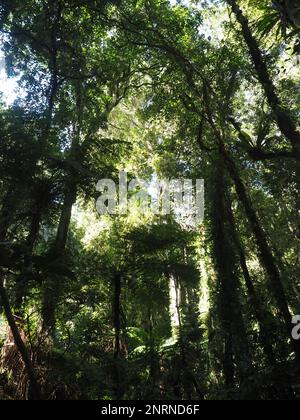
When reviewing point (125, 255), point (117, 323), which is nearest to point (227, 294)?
point (125, 255)

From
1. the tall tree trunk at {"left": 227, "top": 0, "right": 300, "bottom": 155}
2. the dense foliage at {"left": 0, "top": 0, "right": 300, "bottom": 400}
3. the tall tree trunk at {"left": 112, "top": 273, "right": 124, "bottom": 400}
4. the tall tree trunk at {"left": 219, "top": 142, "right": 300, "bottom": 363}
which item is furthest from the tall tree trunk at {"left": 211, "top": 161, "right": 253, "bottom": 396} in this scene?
the tall tree trunk at {"left": 112, "top": 273, "right": 124, "bottom": 400}

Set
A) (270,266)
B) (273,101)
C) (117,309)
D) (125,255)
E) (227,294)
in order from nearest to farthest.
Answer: (117,309), (125,255), (227,294), (270,266), (273,101)

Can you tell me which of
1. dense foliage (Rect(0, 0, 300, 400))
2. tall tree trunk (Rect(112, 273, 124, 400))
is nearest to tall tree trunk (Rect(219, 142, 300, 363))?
dense foliage (Rect(0, 0, 300, 400))

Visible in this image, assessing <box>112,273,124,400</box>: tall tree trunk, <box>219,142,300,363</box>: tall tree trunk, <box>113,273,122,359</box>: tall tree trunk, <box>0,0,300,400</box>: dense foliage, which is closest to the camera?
<box>112,273,124,400</box>: tall tree trunk

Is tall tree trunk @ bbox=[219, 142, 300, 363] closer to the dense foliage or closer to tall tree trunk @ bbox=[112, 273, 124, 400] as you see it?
the dense foliage

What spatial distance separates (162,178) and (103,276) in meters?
8.70

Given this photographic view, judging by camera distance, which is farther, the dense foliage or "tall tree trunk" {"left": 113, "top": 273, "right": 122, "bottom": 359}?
"tall tree trunk" {"left": 113, "top": 273, "right": 122, "bottom": 359}

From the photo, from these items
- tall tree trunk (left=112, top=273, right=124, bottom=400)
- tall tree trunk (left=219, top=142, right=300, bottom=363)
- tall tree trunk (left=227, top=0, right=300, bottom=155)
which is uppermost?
tall tree trunk (left=227, top=0, right=300, bottom=155)

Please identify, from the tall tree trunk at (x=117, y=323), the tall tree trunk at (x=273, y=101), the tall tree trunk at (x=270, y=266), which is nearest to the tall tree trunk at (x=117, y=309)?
the tall tree trunk at (x=117, y=323)

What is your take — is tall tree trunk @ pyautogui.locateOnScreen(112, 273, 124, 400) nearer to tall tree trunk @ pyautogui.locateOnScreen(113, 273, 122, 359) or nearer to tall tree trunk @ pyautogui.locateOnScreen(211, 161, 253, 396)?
tall tree trunk @ pyautogui.locateOnScreen(113, 273, 122, 359)

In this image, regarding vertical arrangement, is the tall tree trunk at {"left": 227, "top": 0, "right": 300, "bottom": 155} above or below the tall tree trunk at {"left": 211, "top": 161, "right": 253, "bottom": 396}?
above

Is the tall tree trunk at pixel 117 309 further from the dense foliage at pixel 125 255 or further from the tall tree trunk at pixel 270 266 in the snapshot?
the tall tree trunk at pixel 270 266

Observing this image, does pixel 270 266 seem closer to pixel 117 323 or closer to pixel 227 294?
pixel 227 294

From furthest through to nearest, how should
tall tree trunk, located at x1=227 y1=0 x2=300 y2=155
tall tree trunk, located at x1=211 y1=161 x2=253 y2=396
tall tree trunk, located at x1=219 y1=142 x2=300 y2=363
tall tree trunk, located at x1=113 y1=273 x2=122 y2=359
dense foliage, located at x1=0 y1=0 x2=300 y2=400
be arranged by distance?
tall tree trunk, located at x1=227 y1=0 x2=300 y2=155 < tall tree trunk, located at x1=219 y1=142 x2=300 y2=363 < tall tree trunk, located at x1=211 y1=161 x2=253 y2=396 < tall tree trunk, located at x1=113 y1=273 x2=122 y2=359 < dense foliage, located at x1=0 y1=0 x2=300 y2=400
